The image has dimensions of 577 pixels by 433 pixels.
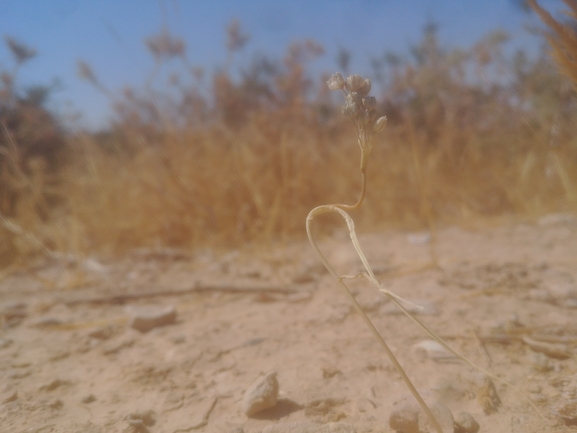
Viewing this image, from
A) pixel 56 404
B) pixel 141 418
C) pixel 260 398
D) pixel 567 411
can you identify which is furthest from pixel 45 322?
pixel 567 411

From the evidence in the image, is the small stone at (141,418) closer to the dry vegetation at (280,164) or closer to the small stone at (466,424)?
the small stone at (466,424)

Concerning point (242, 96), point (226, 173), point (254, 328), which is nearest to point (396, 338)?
point (254, 328)

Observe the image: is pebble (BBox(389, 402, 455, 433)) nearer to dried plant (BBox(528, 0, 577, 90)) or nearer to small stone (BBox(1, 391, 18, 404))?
dried plant (BBox(528, 0, 577, 90))

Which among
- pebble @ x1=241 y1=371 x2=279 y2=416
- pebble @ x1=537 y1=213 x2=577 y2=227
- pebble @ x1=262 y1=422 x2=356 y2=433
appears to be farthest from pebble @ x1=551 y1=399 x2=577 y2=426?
pebble @ x1=537 y1=213 x2=577 y2=227

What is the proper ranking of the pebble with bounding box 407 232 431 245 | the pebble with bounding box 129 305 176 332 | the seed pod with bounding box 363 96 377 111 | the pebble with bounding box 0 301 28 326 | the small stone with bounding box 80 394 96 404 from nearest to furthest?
the seed pod with bounding box 363 96 377 111 → the small stone with bounding box 80 394 96 404 → the pebble with bounding box 129 305 176 332 → the pebble with bounding box 0 301 28 326 → the pebble with bounding box 407 232 431 245

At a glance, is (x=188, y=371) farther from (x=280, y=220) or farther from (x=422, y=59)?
(x=422, y=59)

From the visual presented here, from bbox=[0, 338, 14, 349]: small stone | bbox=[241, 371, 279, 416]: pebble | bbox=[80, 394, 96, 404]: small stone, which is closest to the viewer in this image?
bbox=[241, 371, 279, 416]: pebble

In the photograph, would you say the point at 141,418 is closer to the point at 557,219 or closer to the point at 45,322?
the point at 45,322
